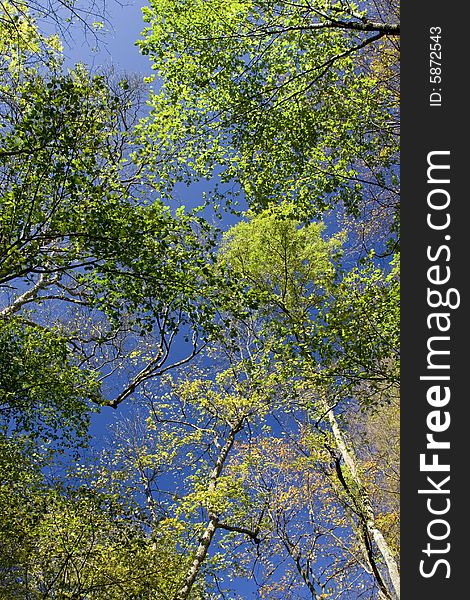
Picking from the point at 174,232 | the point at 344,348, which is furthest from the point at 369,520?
the point at 174,232

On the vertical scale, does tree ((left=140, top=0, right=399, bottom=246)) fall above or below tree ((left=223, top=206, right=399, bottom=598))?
above

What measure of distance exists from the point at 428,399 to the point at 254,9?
6.12 meters

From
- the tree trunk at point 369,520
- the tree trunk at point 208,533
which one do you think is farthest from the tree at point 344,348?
the tree trunk at point 208,533

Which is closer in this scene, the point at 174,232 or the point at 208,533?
the point at 174,232

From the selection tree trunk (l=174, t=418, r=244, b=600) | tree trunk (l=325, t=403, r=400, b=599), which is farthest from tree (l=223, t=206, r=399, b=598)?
tree trunk (l=174, t=418, r=244, b=600)

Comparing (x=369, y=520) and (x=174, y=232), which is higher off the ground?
(x=174, y=232)

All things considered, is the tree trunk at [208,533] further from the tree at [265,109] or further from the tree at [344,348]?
the tree at [265,109]

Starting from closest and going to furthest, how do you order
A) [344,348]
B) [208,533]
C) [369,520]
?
[344,348] → [369,520] → [208,533]

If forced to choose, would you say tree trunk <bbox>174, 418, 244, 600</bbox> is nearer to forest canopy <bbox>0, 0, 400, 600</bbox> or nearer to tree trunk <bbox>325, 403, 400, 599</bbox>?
forest canopy <bbox>0, 0, 400, 600</bbox>

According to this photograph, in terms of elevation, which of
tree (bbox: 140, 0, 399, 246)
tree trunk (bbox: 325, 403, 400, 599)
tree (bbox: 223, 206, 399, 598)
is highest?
tree (bbox: 140, 0, 399, 246)

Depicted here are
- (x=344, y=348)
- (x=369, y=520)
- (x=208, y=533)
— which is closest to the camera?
(x=344, y=348)

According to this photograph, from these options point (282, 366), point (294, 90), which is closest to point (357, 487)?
point (282, 366)

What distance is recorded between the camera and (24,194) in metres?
6.45

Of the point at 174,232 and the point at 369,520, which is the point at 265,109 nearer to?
the point at 174,232
